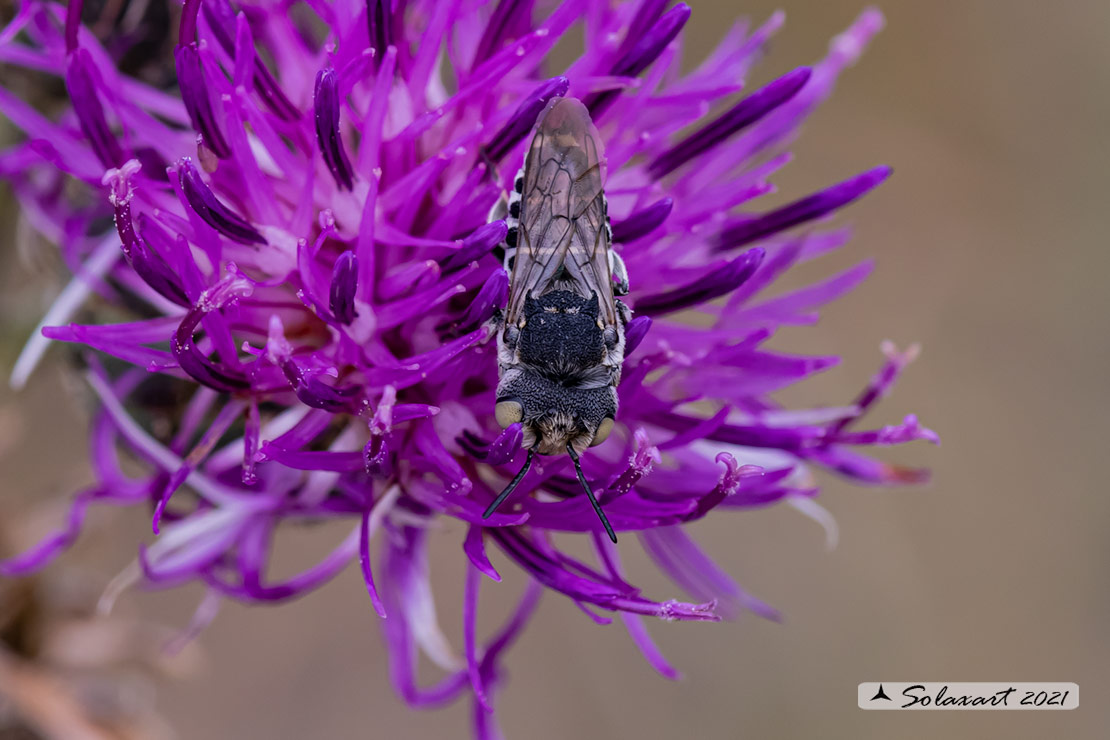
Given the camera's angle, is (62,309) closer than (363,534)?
No

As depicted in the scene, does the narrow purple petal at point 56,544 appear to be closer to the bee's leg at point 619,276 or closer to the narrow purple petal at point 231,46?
the narrow purple petal at point 231,46

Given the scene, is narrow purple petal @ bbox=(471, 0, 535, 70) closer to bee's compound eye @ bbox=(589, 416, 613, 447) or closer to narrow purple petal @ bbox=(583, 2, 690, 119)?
narrow purple petal @ bbox=(583, 2, 690, 119)

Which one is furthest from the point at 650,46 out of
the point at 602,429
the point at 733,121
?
the point at 602,429

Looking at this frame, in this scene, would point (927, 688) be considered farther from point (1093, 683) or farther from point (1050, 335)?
point (1050, 335)

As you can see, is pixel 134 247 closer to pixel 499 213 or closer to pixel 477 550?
pixel 499 213

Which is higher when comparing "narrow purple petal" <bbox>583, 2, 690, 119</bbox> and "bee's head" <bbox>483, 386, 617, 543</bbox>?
"narrow purple petal" <bbox>583, 2, 690, 119</bbox>

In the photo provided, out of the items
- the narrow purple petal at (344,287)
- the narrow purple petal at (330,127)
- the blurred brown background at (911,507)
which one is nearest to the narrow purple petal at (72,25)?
the narrow purple petal at (330,127)

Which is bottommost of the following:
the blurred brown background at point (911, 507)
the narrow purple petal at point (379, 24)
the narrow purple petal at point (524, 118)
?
the blurred brown background at point (911, 507)

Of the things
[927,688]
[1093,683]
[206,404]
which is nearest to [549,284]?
[206,404]

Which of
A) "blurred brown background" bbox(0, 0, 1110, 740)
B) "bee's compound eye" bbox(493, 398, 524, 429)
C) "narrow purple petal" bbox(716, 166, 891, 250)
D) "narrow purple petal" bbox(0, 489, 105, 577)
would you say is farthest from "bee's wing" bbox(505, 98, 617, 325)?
"blurred brown background" bbox(0, 0, 1110, 740)
